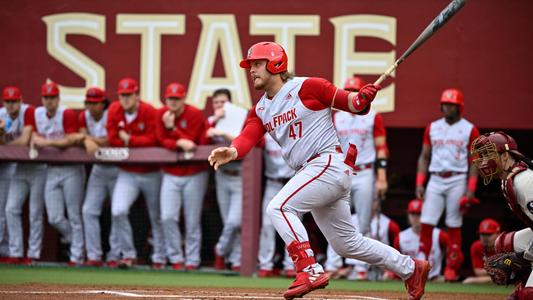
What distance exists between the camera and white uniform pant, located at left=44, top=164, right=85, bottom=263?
33.0ft

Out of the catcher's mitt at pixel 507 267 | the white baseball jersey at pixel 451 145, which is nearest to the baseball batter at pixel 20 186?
the white baseball jersey at pixel 451 145

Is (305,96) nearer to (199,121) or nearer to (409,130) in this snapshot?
(199,121)

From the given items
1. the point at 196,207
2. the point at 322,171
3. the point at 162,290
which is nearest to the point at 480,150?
the point at 322,171

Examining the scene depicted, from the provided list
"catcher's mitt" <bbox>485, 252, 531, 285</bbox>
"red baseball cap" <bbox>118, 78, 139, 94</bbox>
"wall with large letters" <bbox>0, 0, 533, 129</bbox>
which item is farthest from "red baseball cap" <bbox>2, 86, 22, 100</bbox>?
"catcher's mitt" <bbox>485, 252, 531, 285</bbox>

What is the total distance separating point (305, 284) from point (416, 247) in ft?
15.8

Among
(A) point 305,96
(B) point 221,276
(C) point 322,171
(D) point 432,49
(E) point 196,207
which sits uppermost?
(D) point 432,49

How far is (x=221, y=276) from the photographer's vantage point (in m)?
9.48

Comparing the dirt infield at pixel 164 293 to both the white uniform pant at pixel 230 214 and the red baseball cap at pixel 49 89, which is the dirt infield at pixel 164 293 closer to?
the white uniform pant at pixel 230 214

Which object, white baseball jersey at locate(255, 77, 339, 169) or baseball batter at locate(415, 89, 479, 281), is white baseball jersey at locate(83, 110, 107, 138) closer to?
baseball batter at locate(415, 89, 479, 281)

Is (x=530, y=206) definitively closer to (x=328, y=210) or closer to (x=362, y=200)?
(x=328, y=210)

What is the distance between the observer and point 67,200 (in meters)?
10.1

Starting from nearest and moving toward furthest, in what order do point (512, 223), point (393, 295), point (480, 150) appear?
point (480, 150), point (393, 295), point (512, 223)

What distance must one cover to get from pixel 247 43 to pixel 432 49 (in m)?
2.16

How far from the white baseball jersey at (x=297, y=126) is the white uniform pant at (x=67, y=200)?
4.55m
